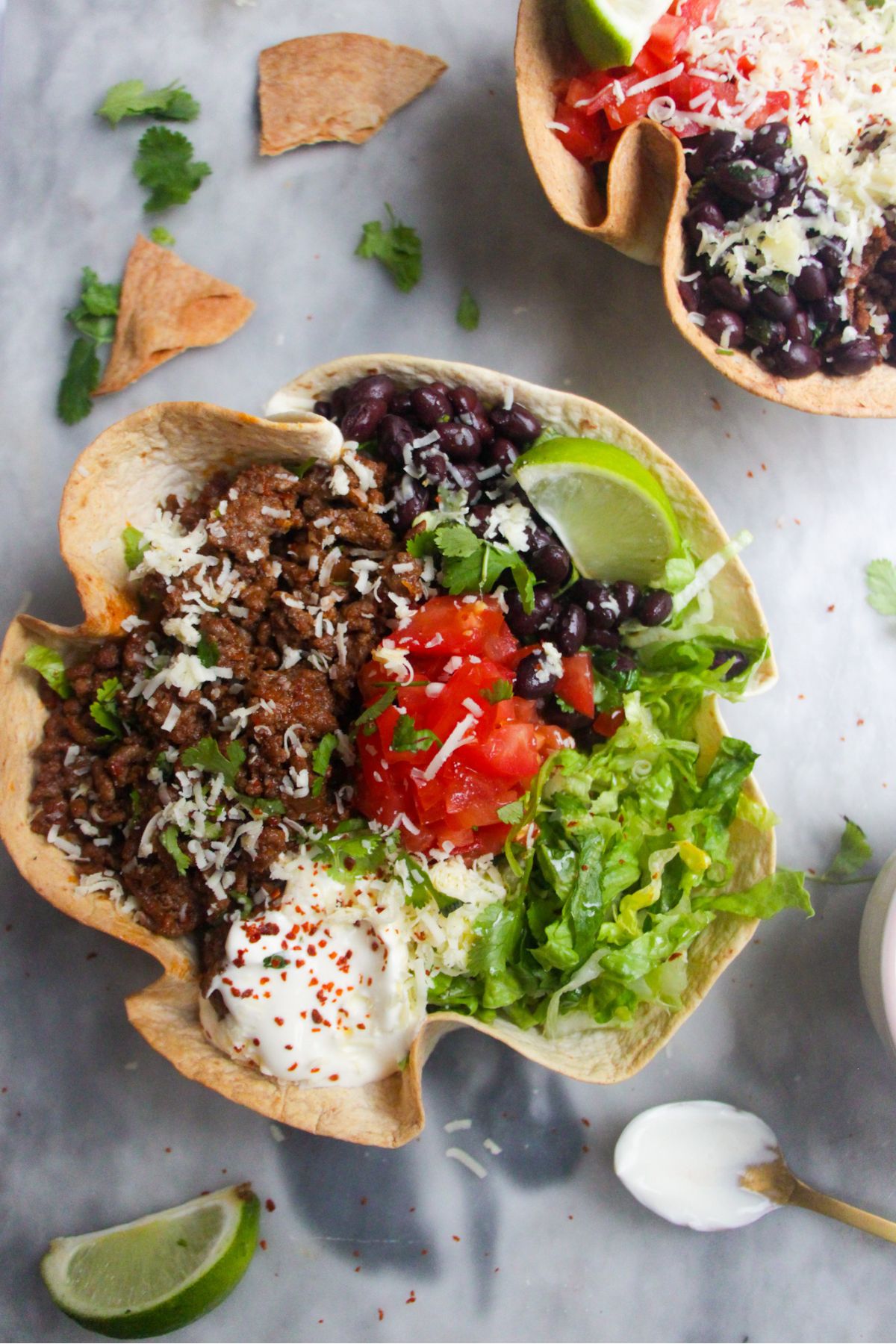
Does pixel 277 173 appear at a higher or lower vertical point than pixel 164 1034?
higher

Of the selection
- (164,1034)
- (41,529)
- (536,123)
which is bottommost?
(164,1034)

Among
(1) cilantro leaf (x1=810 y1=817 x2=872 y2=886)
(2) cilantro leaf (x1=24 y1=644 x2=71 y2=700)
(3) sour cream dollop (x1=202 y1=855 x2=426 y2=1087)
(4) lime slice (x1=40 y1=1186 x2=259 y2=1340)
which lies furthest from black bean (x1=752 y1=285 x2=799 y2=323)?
(4) lime slice (x1=40 y1=1186 x2=259 y2=1340)

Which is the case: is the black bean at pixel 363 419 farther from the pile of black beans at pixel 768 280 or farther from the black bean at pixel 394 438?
the pile of black beans at pixel 768 280

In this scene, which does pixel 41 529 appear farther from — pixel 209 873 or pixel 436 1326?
pixel 436 1326

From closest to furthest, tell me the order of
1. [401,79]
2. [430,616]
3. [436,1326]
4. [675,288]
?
[430,616], [675,288], [436,1326], [401,79]

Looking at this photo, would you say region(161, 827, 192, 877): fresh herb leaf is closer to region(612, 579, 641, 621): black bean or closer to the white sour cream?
region(612, 579, 641, 621): black bean

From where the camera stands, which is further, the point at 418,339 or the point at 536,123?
the point at 418,339

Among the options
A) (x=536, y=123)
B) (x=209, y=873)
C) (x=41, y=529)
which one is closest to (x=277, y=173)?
(x=536, y=123)
